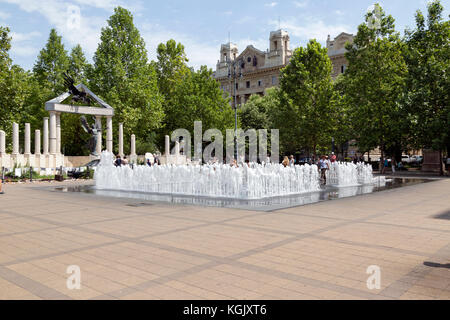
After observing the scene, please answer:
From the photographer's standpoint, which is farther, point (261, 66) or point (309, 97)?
point (261, 66)

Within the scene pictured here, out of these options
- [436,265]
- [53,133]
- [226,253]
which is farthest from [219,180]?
[53,133]

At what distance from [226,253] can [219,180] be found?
9.79 meters

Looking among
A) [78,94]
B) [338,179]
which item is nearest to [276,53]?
[78,94]

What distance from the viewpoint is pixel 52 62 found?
4809 centimetres

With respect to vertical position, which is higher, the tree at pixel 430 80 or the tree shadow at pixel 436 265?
the tree at pixel 430 80

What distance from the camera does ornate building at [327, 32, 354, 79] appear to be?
7000 centimetres

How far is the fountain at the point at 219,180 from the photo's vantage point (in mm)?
15164

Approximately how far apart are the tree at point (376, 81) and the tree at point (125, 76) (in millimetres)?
21422

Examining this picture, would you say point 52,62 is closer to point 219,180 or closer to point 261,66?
point 219,180

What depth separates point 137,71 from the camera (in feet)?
132

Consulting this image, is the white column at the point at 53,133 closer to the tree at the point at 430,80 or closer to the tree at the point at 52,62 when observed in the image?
the tree at the point at 52,62

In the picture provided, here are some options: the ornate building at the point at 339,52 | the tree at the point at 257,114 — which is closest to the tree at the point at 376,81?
the tree at the point at 257,114

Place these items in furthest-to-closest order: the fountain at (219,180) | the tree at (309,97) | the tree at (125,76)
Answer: the tree at (309,97), the tree at (125,76), the fountain at (219,180)
